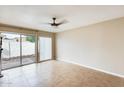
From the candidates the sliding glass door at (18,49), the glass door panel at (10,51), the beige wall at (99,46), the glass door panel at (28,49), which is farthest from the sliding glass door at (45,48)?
the glass door panel at (10,51)

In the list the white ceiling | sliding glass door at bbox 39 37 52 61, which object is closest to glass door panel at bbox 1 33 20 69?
sliding glass door at bbox 39 37 52 61

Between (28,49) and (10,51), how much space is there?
41.0 inches

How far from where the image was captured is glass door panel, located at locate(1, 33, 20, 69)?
513 cm

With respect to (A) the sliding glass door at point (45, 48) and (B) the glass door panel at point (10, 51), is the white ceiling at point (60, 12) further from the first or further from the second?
(A) the sliding glass door at point (45, 48)

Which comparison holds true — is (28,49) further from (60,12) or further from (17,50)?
(60,12)

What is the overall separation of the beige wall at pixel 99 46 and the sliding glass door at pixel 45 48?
132 cm

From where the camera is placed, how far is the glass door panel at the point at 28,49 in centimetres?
584

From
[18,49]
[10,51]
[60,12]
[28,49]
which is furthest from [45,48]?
[60,12]

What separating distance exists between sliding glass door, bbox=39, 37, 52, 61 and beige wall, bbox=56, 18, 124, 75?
1.32m

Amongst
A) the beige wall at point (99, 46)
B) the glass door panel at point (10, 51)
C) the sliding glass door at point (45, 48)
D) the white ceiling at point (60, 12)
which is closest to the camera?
the white ceiling at point (60, 12)

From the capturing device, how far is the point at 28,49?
20.2 feet

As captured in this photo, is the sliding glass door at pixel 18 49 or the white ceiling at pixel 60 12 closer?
the white ceiling at pixel 60 12
